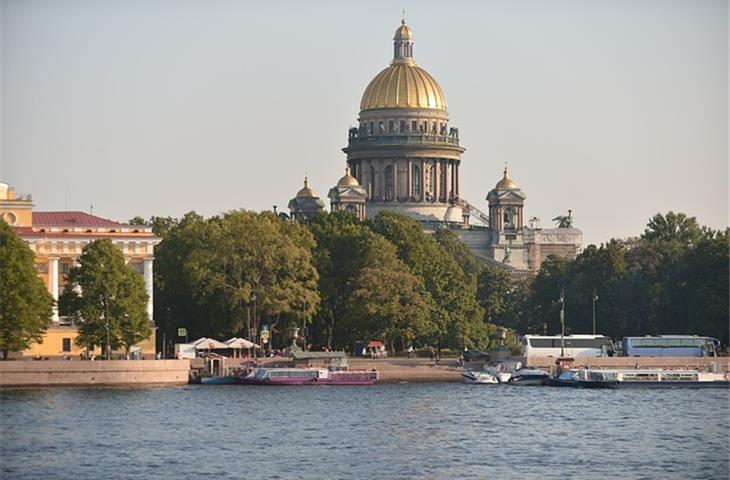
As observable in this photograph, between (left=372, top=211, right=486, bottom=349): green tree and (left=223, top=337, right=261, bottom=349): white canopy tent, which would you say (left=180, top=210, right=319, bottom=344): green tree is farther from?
(left=372, top=211, right=486, bottom=349): green tree

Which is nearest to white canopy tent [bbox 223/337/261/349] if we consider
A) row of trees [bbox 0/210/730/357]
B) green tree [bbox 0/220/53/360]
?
row of trees [bbox 0/210/730/357]

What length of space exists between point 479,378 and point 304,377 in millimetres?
9582

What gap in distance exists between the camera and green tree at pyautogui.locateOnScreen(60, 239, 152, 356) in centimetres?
11612

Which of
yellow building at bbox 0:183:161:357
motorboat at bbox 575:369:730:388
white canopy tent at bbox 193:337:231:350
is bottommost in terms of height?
motorboat at bbox 575:369:730:388

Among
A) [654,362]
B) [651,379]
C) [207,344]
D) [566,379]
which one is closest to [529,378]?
[566,379]

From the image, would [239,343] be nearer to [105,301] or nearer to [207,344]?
[207,344]

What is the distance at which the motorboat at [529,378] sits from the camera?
123 m

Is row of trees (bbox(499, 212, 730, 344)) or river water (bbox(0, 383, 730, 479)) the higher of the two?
row of trees (bbox(499, 212, 730, 344))

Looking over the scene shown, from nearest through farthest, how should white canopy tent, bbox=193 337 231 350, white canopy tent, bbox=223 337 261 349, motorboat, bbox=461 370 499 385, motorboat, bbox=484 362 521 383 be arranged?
motorboat, bbox=461 370 499 385
motorboat, bbox=484 362 521 383
white canopy tent, bbox=193 337 231 350
white canopy tent, bbox=223 337 261 349

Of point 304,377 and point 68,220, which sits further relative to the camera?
point 68,220

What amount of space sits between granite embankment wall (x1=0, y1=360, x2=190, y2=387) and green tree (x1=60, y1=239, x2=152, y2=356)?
461cm

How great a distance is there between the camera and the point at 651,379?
119 meters

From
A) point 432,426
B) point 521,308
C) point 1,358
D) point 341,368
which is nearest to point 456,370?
point 341,368

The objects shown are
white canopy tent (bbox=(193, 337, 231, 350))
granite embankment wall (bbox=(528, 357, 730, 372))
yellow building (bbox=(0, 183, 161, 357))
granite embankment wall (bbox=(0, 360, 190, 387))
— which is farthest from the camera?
yellow building (bbox=(0, 183, 161, 357))
